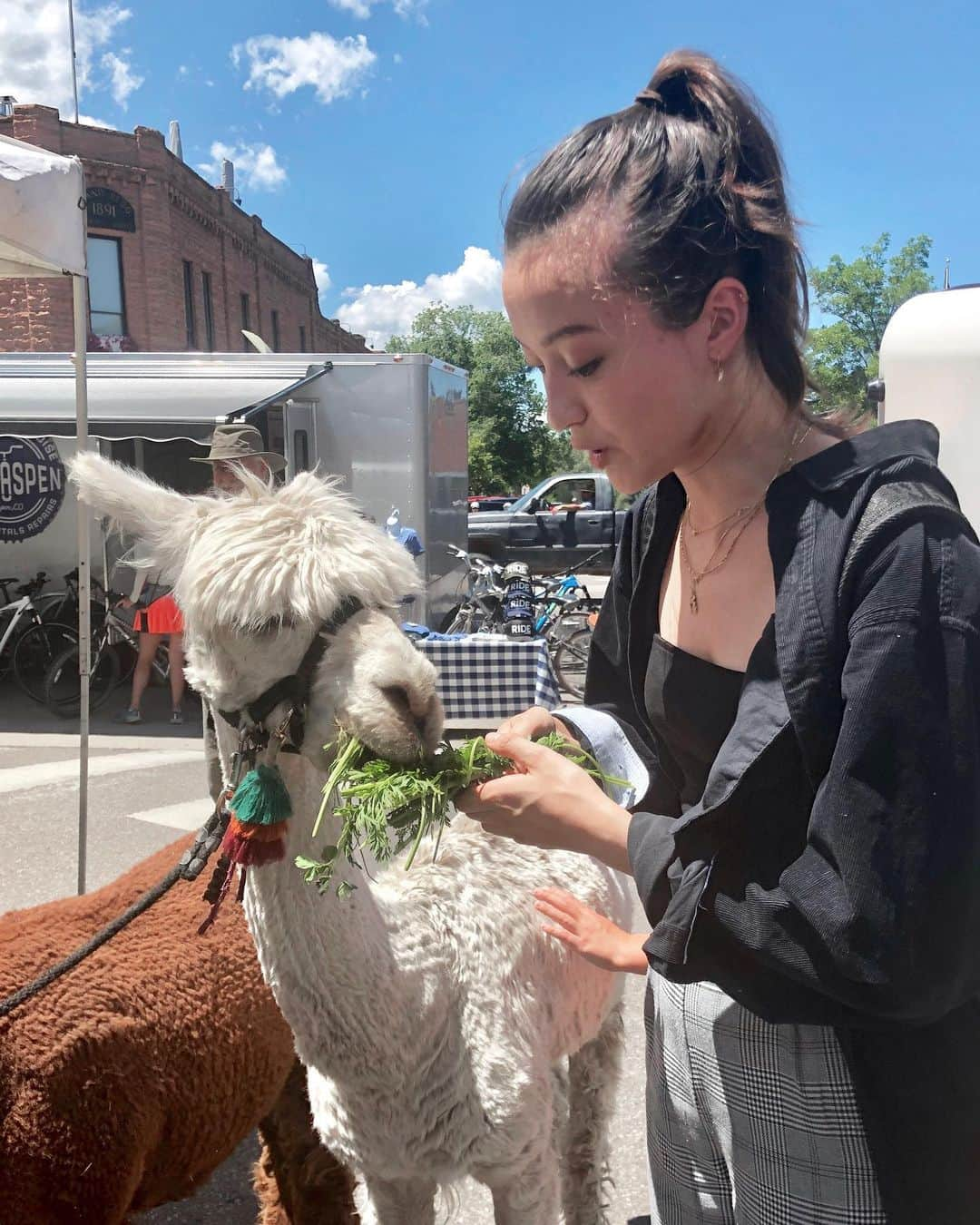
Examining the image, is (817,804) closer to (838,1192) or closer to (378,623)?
(838,1192)

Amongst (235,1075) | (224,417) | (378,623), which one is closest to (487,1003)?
(235,1075)

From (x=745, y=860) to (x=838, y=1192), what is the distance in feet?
1.49

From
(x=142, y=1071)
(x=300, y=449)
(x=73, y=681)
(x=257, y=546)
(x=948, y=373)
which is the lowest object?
(x=73, y=681)

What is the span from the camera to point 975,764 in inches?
33.0

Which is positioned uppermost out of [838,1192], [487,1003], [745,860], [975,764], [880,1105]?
[975,764]

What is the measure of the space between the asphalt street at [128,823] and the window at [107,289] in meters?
15.4

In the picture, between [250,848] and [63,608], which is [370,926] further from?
[63,608]

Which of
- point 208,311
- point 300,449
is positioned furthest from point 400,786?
point 208,311

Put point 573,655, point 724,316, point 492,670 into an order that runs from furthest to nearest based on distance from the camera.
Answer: point 573,655, point 492,670, point 724,316

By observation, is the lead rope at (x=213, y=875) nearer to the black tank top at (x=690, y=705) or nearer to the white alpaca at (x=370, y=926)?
the white alpaca at (x=370, y=926)

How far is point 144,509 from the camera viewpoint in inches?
69.9

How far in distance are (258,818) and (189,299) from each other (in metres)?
26.0

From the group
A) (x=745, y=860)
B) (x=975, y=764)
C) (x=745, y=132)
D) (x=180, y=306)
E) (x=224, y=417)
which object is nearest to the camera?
(x=975, y=764)

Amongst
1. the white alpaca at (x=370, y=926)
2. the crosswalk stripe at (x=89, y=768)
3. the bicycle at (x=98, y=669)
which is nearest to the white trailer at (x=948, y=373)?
the white alpaca at (x=370, y=926)
